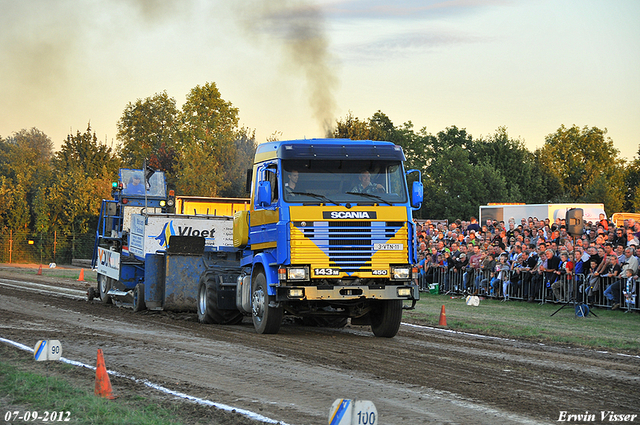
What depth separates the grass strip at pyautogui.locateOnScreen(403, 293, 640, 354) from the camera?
14703 mm

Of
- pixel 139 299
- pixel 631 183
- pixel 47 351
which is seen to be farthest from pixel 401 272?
pixel 631 183

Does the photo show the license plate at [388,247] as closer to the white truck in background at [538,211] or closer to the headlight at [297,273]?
the headlight at [297,273]

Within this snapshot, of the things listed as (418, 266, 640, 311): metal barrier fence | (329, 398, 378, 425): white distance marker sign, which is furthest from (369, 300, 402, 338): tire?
(329, 398, 378, 425): white distance marker sign

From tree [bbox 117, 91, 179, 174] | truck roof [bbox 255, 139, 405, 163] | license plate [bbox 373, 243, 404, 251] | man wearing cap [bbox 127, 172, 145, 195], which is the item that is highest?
tree [bbox 117, 91, 179, 174]

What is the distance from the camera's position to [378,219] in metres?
13.6

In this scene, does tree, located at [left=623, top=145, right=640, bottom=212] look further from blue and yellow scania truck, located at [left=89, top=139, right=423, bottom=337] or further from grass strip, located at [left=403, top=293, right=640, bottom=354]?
blue and yellow scania truck, located at [left=89, top=139, right=423, bottom=337]

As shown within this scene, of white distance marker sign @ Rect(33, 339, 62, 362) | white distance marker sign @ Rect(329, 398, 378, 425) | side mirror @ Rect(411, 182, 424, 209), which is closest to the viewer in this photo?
white distance marker sign @ Rect(329, 398, 378, 425)

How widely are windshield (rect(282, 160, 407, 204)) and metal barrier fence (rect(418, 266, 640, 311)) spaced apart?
920 centimetres

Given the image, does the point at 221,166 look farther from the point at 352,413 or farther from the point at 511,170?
the point at 352,413

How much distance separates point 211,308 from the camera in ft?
54.3

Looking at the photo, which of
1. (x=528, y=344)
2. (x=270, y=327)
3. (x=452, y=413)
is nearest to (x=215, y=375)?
(x=452, y=413)

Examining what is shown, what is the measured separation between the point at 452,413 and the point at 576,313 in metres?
12.9

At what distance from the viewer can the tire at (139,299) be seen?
62.7 ft

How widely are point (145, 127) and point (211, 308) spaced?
81.4m
